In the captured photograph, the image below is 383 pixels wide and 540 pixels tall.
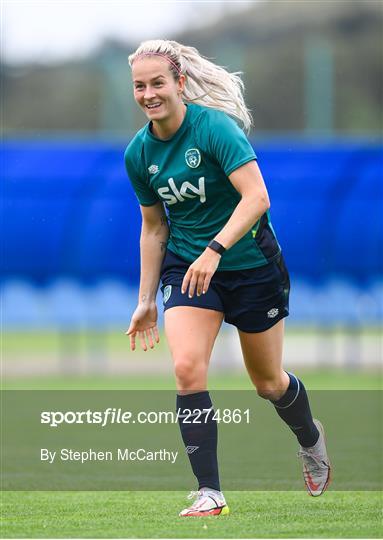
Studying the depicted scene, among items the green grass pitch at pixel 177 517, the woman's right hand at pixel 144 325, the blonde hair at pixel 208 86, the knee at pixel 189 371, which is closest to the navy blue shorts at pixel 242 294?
the woman's right hand at pixel 144 325

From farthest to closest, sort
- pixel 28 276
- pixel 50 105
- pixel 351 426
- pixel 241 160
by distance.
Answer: pixel 50 105
pixel 28 276
pixel 351 426
pixel 241 160

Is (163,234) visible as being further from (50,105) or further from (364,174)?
(50,105)

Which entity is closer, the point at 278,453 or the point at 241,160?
the point at 241,160

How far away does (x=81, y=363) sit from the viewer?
17656 mm

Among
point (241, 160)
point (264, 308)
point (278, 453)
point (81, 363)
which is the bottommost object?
point (81, 363)

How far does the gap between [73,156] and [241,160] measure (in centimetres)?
1080

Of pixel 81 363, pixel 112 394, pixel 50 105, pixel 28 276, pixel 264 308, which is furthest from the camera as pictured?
pixel 50 105

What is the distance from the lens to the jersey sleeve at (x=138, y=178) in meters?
5.55

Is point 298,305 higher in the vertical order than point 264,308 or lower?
lower

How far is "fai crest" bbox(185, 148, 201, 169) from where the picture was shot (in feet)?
17.6

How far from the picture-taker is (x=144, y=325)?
5.84 m

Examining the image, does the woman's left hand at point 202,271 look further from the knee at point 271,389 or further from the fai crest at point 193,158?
the knee at point 271,389

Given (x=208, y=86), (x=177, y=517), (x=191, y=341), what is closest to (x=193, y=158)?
(x=208, y=86)

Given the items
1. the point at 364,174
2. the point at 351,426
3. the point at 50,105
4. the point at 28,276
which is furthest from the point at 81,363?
the point at 50,105
